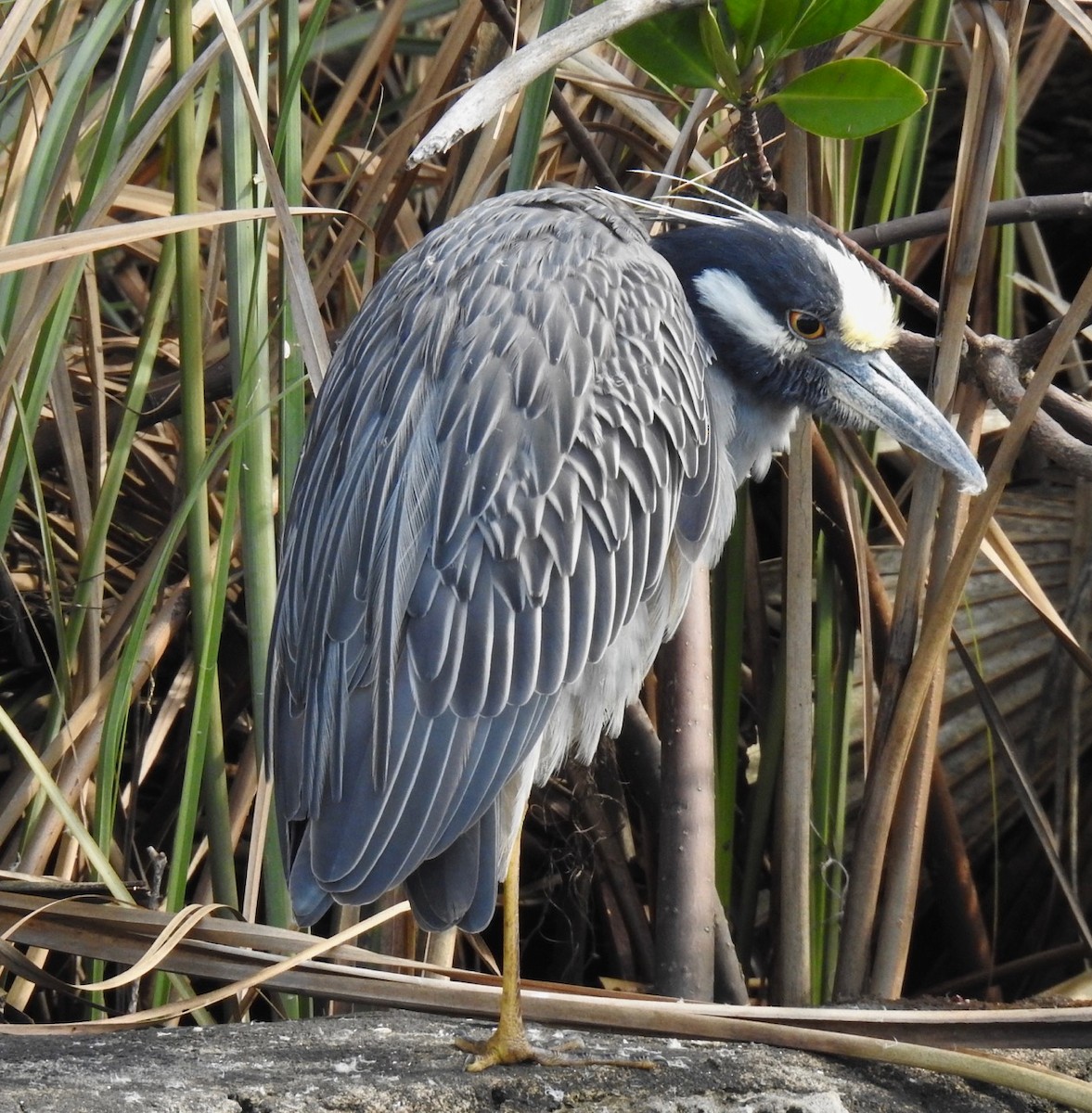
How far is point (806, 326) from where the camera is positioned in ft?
6.52

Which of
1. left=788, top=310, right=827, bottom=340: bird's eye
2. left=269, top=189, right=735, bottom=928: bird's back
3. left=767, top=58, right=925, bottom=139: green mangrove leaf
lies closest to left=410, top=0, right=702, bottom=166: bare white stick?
left=767, top=58, right=925, bottom=139: green mangrove leaf

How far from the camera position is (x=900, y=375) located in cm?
198

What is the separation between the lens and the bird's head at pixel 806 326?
1.92m

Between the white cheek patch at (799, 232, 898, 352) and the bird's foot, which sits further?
the white cheek patch at (799, 232, 898, 352)

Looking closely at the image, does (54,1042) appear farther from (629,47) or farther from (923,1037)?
(629,47)

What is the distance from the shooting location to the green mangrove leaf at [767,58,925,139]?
159 centimetres

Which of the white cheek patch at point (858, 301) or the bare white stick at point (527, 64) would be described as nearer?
the bare white stick at point (527, 64)

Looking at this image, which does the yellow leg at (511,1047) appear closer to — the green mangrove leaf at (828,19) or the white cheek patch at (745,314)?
the white cheek patch at (745,314)

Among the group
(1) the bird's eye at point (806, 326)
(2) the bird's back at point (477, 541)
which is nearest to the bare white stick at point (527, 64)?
(2) the bird's back at point (477, 541)

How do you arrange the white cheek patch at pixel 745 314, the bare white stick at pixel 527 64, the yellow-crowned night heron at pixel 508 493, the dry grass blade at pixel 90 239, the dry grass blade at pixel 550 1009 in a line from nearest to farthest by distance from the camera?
the bare white stick at pixel 527 64, the dry grass blade at pixel 90 239, the dry grass blade at pixel 550 1009, the yellow-crowned night heron at pixel 508 493, the white cheek patch at pixel 745 314

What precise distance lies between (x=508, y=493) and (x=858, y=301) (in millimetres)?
595

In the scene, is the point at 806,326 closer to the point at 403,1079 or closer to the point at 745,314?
the point at 745,314

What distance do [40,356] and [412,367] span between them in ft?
1.72

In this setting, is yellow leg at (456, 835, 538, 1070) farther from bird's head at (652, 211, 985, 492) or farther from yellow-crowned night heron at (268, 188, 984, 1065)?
bird's head at (652, 211, 985, 492)
